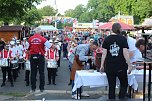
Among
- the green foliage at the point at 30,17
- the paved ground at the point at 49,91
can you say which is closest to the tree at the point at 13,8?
the green foliage at the point at 30,17

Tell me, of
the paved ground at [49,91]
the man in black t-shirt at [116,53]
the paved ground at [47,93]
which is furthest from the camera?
the paved ground at [49,91]

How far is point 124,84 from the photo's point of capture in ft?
27.5

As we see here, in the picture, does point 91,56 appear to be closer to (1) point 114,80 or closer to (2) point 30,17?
(1) point 114,80

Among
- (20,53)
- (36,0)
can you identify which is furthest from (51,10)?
(20,53)

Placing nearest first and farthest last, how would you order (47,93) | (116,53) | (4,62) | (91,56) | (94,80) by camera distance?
(116,53)
(94,80)
(91,56)
(47,93)
(4,62)

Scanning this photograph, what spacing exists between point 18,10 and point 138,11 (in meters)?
43.8

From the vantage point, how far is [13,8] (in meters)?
25.4

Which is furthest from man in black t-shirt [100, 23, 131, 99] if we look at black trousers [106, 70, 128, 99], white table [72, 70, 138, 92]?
white table [72, 70, 138, 92]

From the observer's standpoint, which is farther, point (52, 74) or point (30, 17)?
point (30, 17)

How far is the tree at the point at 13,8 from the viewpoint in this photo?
952 inches

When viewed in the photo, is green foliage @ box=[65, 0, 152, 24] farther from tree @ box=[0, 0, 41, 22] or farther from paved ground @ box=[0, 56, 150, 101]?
paved ground @ box=[0, 56, 150, 101]

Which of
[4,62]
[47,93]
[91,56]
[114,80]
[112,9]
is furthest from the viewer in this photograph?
[112,9]

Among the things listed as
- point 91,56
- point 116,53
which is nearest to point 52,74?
point 91,56

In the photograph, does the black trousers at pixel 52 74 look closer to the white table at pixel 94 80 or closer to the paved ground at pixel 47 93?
the paved ground at pixel 47 93
